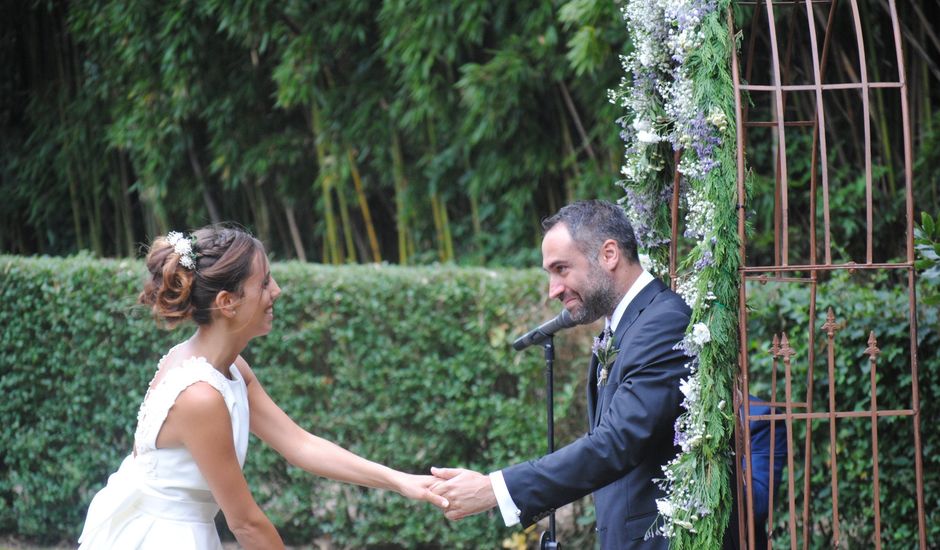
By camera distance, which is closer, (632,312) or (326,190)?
(632,312)

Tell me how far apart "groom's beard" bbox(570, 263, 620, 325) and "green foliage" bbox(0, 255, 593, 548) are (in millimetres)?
2202

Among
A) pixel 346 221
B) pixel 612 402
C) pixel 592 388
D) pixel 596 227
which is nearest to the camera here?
pixel 612 402

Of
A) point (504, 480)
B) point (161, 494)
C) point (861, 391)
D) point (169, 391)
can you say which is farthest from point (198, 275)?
point (861, 391)

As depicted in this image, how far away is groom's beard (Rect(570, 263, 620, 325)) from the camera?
2805 mm

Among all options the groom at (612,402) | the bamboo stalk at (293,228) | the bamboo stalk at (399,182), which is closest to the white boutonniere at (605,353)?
the groom at (612,402)

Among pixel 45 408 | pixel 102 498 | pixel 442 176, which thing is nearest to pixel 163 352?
pixel 45 408

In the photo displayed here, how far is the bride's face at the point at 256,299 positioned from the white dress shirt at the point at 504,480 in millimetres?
756

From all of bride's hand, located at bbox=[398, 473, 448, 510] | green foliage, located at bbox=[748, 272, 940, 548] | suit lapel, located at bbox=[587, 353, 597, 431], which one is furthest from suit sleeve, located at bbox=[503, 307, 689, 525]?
green foliage, located at bbox=[748, 272, 940, 548]

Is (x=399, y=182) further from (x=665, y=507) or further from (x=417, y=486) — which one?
(x=665, y=507)

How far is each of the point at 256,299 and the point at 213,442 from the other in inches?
15.4

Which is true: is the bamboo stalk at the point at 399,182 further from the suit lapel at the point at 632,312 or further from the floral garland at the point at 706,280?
the floral garland at the point at 706,280

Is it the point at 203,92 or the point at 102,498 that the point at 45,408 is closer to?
the point at 203,92

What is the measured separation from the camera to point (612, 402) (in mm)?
2580

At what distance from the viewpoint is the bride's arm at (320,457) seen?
3.03m
